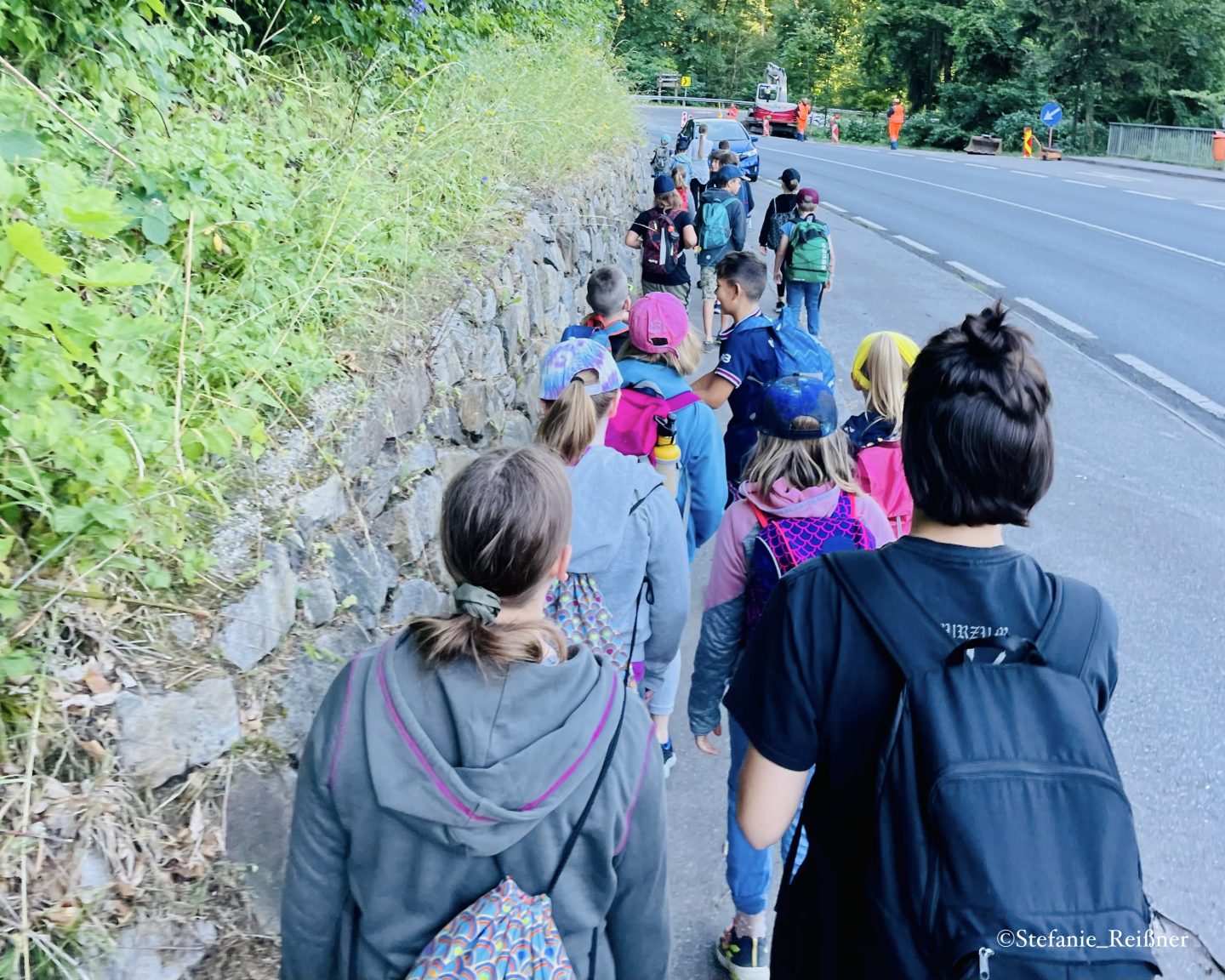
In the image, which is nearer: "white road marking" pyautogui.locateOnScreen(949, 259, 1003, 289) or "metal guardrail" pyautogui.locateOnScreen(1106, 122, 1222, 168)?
"white road marking" pyautogui.locateOnScreen(949, 259, 1003, 289)

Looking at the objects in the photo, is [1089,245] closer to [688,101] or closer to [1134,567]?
[1134,567]

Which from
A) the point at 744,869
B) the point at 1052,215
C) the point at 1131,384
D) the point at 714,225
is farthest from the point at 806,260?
the point at 1052,215

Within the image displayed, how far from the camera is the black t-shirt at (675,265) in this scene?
8.42m

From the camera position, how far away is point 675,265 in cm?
853

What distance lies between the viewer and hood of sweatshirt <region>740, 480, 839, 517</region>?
2.60 meters

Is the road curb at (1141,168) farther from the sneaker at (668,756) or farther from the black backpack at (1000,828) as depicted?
the black backpack at (1000,828)

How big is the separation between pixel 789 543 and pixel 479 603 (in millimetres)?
1221

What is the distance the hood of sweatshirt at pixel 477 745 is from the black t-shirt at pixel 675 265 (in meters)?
7.26

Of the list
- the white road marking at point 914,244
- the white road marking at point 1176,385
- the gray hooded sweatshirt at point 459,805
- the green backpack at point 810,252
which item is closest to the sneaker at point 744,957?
the gray hooded sweatshirt at point 459,805

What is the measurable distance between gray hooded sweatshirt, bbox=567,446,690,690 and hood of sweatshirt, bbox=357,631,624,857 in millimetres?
1132

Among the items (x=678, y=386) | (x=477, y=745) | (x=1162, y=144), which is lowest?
(x=477, y=745)

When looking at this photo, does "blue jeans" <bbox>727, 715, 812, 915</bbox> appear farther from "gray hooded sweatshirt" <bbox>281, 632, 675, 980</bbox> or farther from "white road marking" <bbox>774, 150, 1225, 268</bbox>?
"white road marking" <bbox>774, 150, 1225, 268</bbox>

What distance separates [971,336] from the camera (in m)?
1.66

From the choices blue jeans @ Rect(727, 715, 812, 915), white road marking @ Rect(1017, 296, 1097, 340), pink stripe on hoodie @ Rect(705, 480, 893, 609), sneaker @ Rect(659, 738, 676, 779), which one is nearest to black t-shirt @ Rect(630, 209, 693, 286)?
white road marking @ Rect(1017, 296, 1097, 340)
